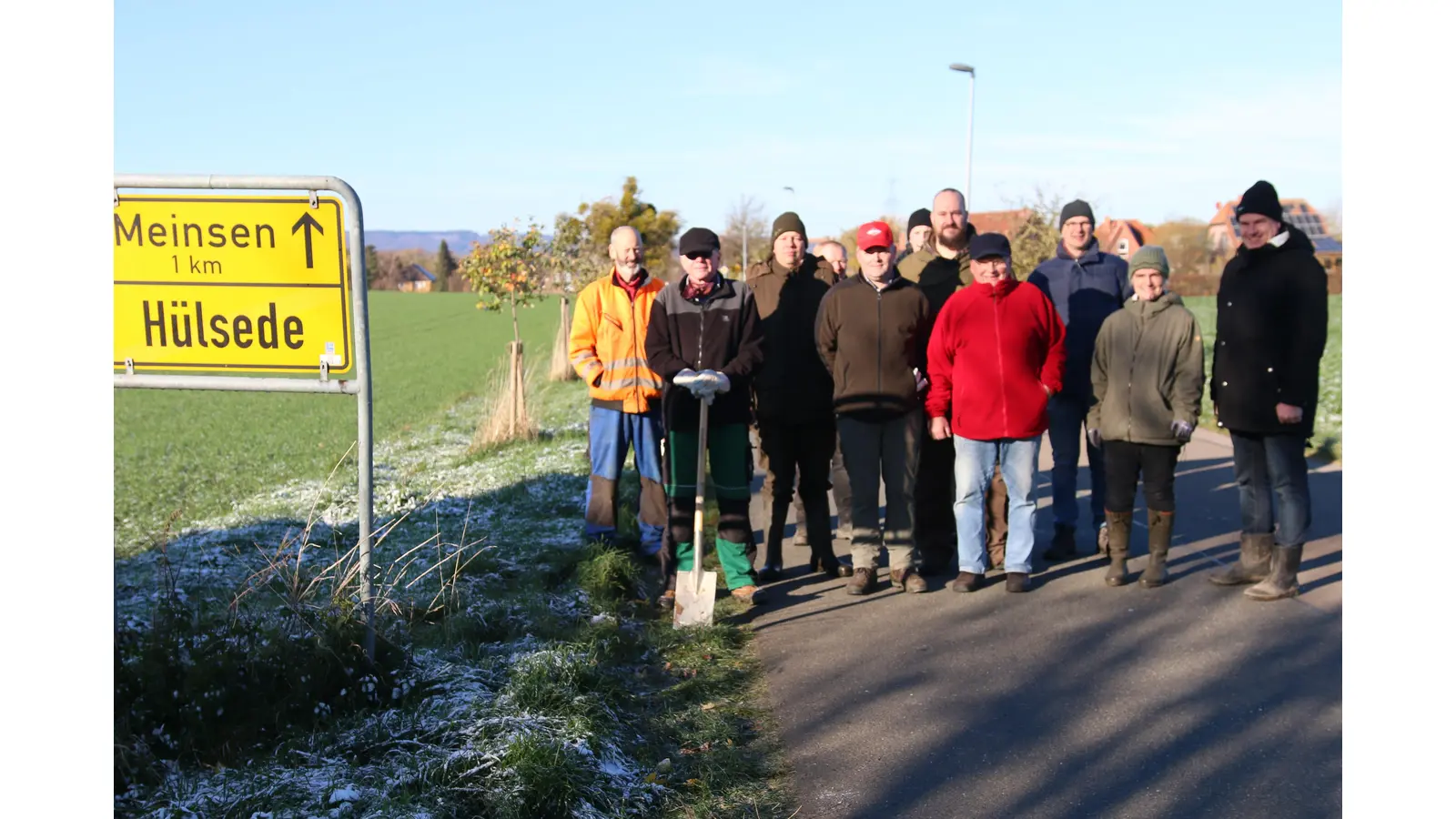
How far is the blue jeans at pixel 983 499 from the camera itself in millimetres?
7430

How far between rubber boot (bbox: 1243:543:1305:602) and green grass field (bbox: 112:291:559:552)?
28.2 ft

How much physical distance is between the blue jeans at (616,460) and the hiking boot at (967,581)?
1786 millimetres

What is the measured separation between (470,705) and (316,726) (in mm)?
561

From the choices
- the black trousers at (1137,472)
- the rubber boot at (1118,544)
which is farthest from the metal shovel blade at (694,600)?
the black trousers at (1137,472)

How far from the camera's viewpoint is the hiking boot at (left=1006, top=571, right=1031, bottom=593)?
738 centimetres

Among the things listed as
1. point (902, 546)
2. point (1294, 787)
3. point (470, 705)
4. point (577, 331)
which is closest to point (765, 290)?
point (577, 331)

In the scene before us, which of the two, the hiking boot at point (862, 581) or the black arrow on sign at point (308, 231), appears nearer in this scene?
the black arrow on sign at point (308, 231)

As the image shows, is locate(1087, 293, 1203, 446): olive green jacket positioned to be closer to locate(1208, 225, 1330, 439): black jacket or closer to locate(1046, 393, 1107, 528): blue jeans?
locate(1208, 225, 1330, 439): black jacket

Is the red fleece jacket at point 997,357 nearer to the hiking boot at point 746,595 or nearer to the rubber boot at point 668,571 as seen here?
the hiking boot at point 746,595

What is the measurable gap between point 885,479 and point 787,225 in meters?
1.91

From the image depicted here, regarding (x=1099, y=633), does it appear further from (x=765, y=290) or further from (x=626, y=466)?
(x=626, y=466)

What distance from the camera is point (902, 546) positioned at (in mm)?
7531

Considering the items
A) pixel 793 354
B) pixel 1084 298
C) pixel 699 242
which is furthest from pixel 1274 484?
pixel 699 242

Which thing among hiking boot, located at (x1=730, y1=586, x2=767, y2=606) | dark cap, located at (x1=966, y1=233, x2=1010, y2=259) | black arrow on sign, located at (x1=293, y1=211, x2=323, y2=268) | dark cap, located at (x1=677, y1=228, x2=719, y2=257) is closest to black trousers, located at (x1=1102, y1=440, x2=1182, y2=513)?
dark cap, located at (x1=966, y1=233, x2=1010, y2=259)
